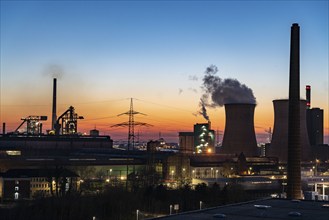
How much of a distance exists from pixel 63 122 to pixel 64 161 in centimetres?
2166

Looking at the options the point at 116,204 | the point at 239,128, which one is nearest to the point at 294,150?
the point at 116,204

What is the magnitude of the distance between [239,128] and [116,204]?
22351 millimetres

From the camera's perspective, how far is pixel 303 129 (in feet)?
146

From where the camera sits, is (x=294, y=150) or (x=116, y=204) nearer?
(x=116, y=204)

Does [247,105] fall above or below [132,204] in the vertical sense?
above

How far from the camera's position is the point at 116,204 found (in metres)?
21.4

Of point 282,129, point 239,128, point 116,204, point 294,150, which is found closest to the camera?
point 116,204

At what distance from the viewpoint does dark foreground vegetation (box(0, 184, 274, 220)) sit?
65.1 ft

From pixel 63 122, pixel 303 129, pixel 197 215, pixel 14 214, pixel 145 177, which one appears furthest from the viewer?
pixel 63 122

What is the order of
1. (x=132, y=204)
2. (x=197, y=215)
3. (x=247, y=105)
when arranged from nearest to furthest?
1. (x=197, y=215)
2. (x=132, y=204)
3. (x=247, y=105)

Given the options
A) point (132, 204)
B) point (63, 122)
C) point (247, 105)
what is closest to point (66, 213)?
point (132, 204)

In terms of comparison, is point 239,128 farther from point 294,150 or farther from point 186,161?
point 294,150

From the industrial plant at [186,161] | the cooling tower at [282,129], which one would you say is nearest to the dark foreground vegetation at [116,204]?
the industrial plant at [186,161]

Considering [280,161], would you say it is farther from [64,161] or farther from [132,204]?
[132,204]
